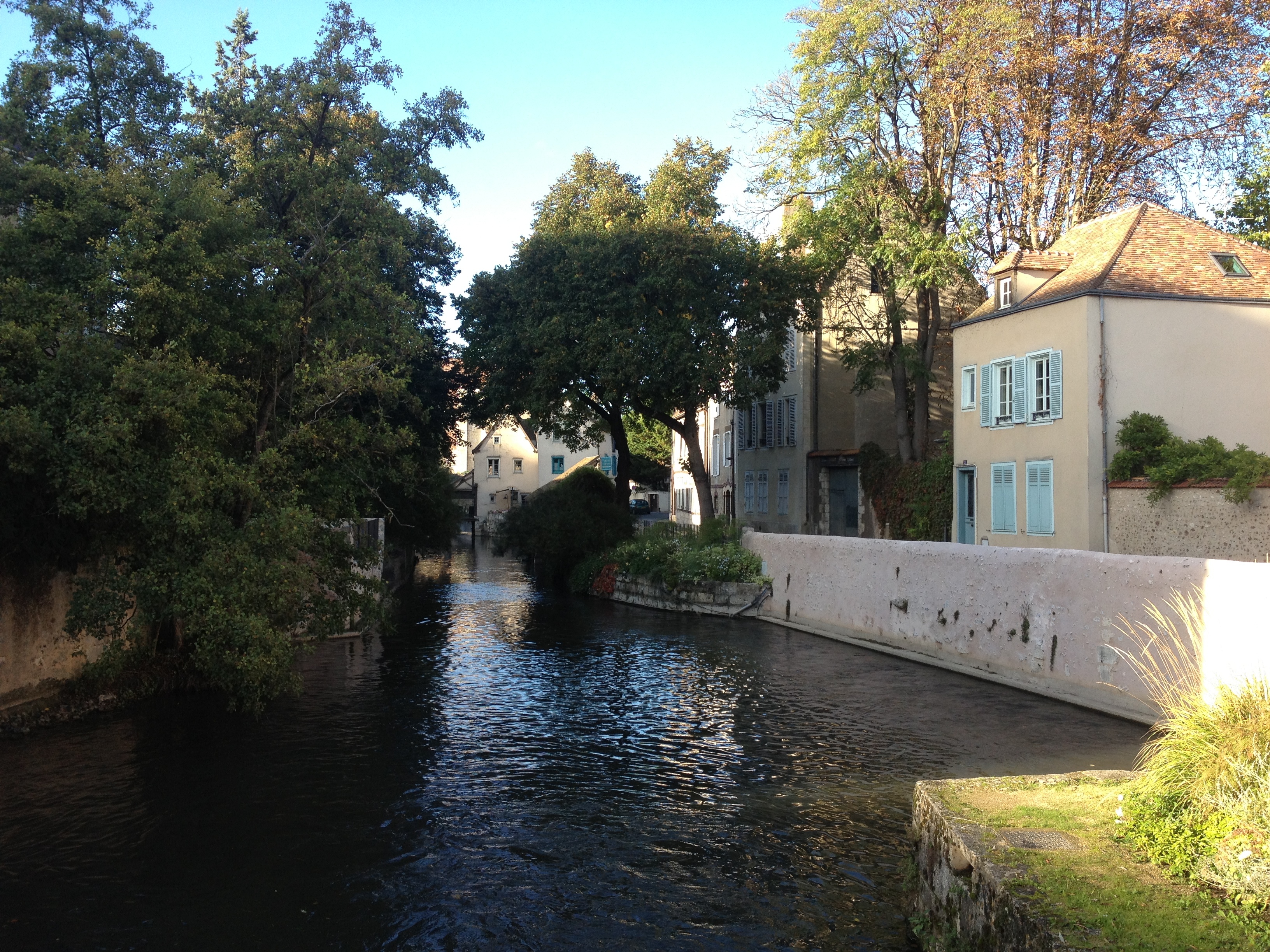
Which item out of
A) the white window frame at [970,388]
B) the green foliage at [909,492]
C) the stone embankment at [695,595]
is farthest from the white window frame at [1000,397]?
the stone embankment at [695,595]

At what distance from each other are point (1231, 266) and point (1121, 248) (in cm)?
263

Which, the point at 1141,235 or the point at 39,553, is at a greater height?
the point at 1141,235

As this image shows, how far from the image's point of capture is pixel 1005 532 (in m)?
25.3

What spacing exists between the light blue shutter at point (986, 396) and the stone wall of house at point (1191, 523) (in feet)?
14.7

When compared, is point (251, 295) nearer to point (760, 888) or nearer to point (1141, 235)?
point (760, 888)

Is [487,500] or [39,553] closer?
[39,553]

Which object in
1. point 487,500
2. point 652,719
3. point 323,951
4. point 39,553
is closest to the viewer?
point 323,951

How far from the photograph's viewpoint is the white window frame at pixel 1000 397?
25.1 meters

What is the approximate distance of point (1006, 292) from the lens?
1028 inches

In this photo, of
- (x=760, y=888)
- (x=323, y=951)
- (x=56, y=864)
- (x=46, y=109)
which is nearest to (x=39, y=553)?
(x=56, y=864)

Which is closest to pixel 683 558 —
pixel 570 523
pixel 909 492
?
pixel 909 492

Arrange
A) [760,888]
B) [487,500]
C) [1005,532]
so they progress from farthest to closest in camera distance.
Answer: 1. [487,500]
2. [1005,532]
3. [760,888]

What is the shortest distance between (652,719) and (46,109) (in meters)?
19.7

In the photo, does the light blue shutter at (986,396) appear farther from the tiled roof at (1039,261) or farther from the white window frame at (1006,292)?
the tiled roof at (1039,261)
